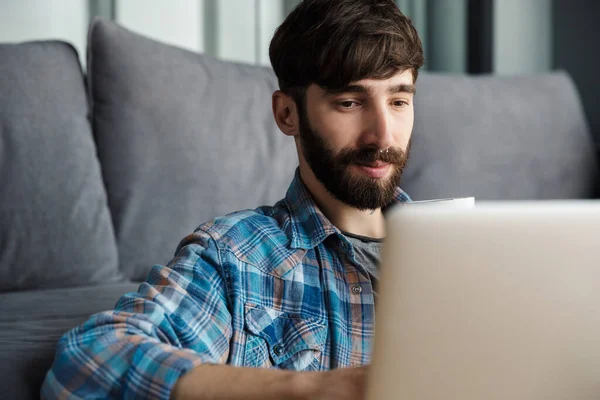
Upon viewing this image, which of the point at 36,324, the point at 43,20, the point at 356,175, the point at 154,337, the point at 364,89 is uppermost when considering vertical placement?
the point at 43,20

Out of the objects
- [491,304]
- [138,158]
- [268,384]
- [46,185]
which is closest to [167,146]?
[138,158]

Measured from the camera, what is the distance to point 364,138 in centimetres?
103

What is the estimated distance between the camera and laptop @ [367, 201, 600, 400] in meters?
0.42

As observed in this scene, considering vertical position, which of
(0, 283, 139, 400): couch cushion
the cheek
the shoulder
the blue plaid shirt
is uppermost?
the cheek

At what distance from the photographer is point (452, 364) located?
424 mm

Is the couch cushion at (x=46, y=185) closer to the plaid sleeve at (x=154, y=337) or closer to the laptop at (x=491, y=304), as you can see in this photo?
the plaid sleeve at (x=154, y=337)

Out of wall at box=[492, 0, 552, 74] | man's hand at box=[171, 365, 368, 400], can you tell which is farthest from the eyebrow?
wall at box=[492, 0, 552, 74]

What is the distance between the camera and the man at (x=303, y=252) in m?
0.80

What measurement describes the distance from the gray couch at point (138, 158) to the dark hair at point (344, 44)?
52 cm

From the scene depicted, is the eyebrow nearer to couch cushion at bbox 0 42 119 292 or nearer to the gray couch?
the gray couch

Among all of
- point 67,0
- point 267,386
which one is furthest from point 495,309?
point 67,0

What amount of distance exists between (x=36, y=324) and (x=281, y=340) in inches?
16.5

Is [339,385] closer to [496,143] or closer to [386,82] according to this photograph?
[386,82]

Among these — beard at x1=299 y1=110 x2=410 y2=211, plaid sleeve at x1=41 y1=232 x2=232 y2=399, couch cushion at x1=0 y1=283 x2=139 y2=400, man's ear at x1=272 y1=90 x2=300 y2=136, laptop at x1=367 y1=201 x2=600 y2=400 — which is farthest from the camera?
man's ear at x1=272 y1=90 x2=300 y2=136
